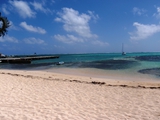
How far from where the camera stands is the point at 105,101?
24.9 feet

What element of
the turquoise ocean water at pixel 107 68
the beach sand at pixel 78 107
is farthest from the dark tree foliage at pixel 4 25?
the beach sand at pixel 78 107

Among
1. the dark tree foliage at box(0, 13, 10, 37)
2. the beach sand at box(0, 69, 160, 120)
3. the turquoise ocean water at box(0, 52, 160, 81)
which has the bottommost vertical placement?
the turquoise ocean water at box(0, 52, 160, 81)

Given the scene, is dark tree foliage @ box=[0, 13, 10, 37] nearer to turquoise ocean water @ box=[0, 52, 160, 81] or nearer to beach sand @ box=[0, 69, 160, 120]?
turquoise ocean water @ box=[0, 52, 160, 81]

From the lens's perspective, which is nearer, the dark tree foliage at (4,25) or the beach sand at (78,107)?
the beach sand at (78,107)

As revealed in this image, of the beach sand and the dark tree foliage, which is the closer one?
the beach sand

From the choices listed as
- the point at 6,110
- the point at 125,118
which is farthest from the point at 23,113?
the point at 125,118

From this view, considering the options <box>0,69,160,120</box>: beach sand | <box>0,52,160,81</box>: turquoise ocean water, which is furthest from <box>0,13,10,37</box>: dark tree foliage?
<box>0,69,160,120</box>: beach sand

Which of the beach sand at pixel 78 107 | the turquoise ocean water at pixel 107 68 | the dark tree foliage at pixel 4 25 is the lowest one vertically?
the turquoise ocean water at pixel 107 68

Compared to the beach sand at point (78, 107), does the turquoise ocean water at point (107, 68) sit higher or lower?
lower

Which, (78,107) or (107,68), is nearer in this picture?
(78,107)

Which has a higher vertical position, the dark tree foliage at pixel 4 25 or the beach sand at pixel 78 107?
the dark tree foliage at pixel 4 25

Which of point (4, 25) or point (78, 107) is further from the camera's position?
point (4, 25)

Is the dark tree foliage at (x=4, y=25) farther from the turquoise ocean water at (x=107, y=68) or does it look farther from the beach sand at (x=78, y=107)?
the beach sand at (x=78, y=107)

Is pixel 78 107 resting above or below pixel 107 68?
above
